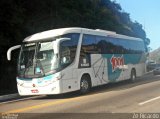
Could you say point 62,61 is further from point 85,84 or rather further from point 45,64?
point 85,84

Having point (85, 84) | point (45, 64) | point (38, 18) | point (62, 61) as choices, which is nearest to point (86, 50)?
point (85, 84)

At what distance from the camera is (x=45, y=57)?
18.0 metres

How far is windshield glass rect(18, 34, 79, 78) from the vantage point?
17797 millimetres

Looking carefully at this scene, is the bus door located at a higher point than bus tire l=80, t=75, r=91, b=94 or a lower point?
higher

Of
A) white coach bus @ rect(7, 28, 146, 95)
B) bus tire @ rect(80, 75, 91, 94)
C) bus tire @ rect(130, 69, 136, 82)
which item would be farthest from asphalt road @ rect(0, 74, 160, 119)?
bus tire @ rect(130, 69, 136, 82)

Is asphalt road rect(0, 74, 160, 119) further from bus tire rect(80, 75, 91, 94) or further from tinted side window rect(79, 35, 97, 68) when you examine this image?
tinted side window rect(79, 35, 97, 68)

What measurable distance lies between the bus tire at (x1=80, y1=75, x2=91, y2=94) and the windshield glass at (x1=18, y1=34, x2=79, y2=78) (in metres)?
1.57

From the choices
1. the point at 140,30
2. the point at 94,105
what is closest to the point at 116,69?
the point at 94,105

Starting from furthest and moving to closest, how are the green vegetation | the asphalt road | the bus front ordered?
1. the green vegetation
2. the bus front
3. the asphalt road

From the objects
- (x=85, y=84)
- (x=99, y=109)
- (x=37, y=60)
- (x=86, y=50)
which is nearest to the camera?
(x=99, y=109)

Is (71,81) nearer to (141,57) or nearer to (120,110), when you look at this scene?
(120,110)

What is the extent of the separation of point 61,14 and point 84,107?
1993 cm

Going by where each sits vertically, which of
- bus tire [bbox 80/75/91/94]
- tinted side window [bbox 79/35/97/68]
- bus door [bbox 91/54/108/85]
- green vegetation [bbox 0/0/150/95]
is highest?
green vegetation [bbox 0/0/150/95]

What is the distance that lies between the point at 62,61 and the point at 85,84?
2.49 metres
